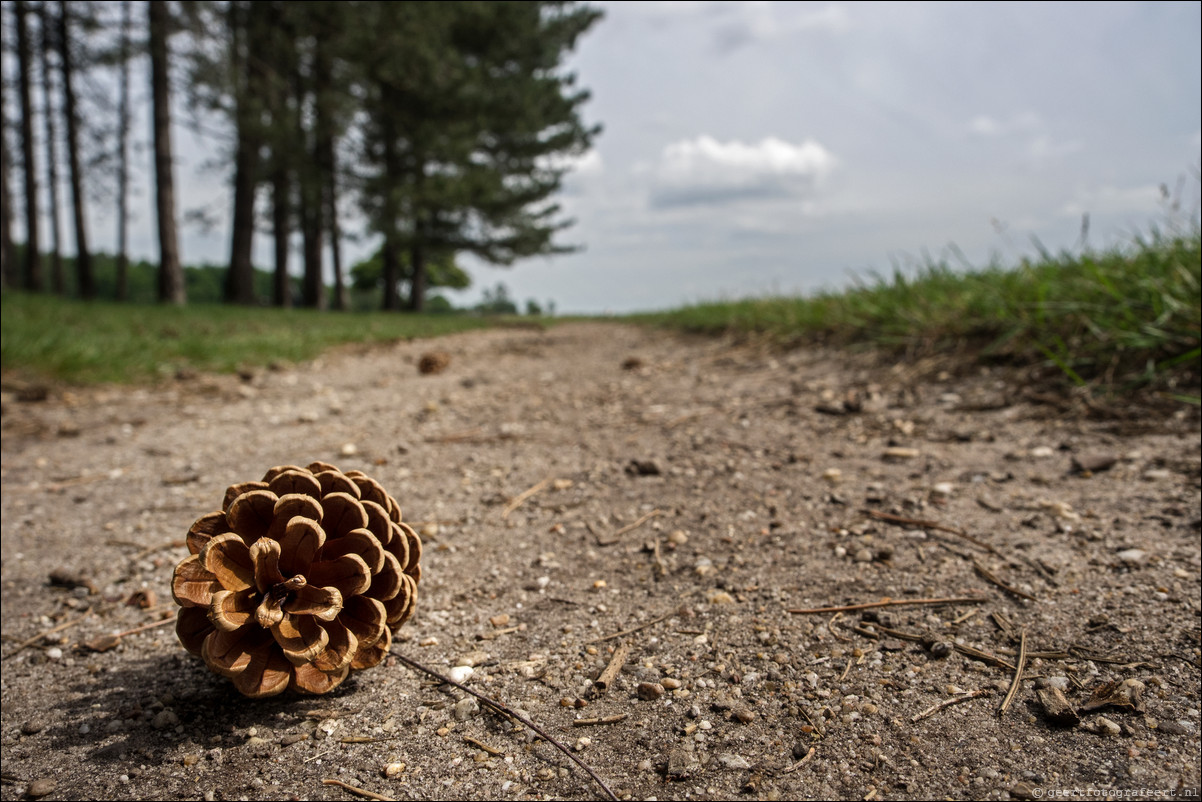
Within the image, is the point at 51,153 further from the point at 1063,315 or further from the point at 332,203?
the point at 1063,315

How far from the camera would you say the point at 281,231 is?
1547cm

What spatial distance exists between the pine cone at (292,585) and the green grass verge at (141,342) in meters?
3.53

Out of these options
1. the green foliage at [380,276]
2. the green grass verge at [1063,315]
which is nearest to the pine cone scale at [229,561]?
the green grass verge at [1063,315]

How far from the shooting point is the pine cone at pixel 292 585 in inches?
47.4

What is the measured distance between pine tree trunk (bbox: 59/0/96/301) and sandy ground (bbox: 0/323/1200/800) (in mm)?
12844

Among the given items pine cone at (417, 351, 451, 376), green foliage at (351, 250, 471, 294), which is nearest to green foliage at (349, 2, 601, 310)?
pine cone at (417, 351, 451, 376)

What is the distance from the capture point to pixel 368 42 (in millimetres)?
11703

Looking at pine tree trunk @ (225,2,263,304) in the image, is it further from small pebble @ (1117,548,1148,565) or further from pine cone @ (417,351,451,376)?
small pebble @ (1117,548,1148,565)

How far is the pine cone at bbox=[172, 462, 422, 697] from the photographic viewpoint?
120 centimetres

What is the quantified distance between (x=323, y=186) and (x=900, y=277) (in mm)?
13032

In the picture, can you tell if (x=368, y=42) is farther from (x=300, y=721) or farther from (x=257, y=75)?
(x=300, y=721)

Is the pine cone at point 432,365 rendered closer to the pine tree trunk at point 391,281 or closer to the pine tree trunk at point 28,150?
the pine tree trunk at point 28,150

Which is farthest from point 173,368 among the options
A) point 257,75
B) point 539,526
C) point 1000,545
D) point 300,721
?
point 257,75

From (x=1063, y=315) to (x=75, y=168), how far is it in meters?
16.9
